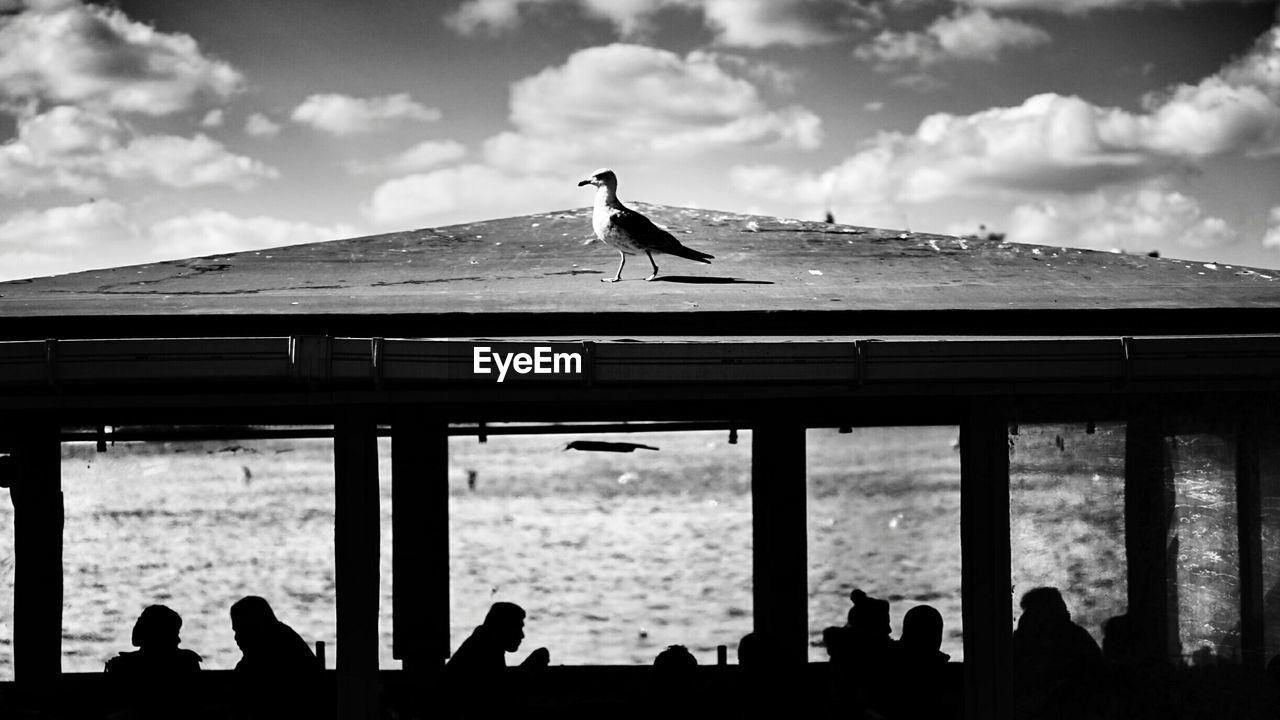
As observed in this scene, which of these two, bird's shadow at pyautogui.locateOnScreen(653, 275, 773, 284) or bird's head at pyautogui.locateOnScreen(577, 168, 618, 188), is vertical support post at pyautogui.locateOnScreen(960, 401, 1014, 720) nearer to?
bird's shadow at pyautogui.locateOnScreen(653, 275, 773, 284)

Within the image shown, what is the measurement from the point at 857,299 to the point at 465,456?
4565cm

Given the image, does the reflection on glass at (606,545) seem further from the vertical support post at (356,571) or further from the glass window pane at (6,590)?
the vertical support post at (356,571)

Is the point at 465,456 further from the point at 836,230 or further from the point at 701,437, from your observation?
the point at 836,230

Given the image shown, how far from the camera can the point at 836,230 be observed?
6223 millimetres

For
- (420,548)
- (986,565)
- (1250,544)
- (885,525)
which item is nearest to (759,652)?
(986,565)

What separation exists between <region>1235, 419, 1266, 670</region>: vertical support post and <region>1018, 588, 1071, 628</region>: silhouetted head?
76cm

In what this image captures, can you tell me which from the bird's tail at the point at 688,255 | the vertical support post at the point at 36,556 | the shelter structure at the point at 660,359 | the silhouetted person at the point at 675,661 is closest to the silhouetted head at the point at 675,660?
the silhouetted person at the point at 675,661

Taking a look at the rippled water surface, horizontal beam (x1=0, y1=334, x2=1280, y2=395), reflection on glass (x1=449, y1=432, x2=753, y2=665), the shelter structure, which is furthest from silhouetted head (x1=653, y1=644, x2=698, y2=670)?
the rippled water surface

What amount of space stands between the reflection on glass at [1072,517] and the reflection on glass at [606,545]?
6913mm

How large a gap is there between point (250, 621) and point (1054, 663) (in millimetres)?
3116

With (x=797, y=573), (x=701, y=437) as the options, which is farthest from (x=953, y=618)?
(x=701, y=437)

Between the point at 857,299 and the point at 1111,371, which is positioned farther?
the point at 857,299

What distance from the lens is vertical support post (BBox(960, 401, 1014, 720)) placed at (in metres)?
3.88

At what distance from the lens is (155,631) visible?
4547 millimetres
